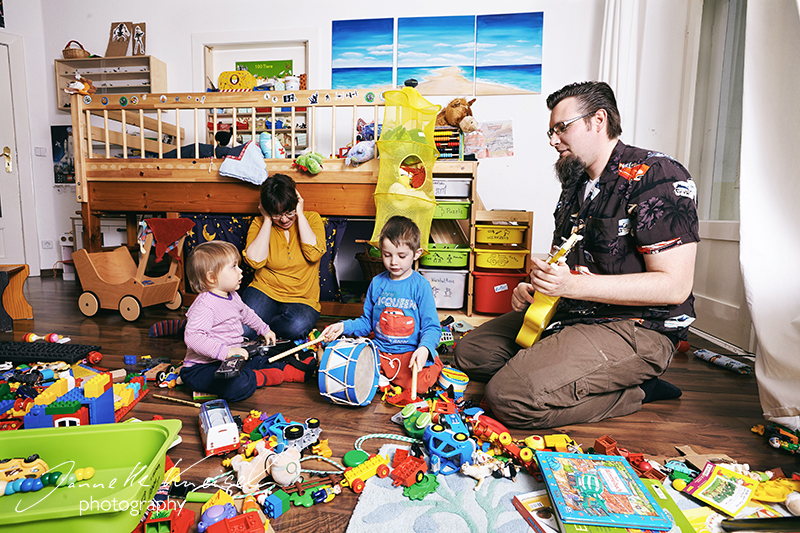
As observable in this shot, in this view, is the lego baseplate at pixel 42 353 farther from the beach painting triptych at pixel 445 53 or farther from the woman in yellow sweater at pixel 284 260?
the beach painting triptych at pixel 445 53

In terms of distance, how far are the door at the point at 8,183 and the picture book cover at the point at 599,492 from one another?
19.6 ft

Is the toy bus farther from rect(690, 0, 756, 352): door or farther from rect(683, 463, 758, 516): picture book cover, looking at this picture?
rect(690, 0, 756, 352): door

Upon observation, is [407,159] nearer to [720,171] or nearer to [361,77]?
[361,77]

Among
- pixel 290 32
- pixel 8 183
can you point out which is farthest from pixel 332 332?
pixel 8 183

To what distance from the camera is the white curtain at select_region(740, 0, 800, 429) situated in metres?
1.47

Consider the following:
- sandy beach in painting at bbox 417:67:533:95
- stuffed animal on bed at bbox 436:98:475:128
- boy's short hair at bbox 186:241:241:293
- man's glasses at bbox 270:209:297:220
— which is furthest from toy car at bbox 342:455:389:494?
sandy beach in painting at bbox 417:67:533:95

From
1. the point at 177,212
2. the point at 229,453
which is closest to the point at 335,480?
the point at 229,453

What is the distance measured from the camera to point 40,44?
4.69 metres

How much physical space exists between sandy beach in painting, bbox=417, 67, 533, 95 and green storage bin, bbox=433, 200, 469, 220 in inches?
68.4

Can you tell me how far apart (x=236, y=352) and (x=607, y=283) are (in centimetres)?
140

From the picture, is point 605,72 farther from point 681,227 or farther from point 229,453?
point 229,453

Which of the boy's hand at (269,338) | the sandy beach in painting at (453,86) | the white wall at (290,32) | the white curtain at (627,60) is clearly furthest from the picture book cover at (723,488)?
the sandy beach in painting at (453,86)

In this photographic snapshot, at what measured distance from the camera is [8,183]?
4.63m

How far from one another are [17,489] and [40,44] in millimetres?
5731
